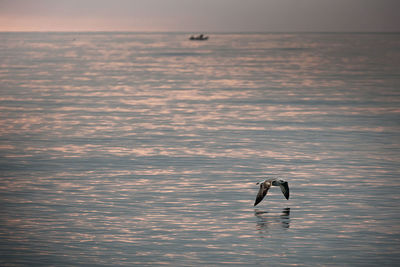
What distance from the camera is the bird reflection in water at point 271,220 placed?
1877cm

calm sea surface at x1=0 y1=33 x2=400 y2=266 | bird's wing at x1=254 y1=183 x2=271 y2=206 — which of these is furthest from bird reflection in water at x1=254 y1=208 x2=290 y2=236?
bird's wing at x1=254 y1=183 x2=271 y2=206

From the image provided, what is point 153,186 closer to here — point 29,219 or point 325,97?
point 29,219

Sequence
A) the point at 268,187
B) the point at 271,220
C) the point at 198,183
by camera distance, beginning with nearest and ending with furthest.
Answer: the point at 271,220
the point at 268,187
the point at 198,183

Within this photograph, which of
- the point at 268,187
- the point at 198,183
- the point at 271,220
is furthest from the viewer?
the point at 198,183

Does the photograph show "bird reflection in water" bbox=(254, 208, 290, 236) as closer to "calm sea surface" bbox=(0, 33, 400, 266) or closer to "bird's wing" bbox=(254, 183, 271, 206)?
"calm sea surface" bbox=(0, 33, 400, 266)

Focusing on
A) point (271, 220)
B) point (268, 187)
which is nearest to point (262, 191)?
point (268, 187)

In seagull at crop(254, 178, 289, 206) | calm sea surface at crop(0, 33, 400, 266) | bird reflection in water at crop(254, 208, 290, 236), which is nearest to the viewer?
calm sea surface at crop(0, 33, 400, 266)

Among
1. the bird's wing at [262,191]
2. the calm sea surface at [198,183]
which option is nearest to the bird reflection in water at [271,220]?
the calm sea surface at [198,183]

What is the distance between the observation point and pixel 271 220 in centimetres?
1945

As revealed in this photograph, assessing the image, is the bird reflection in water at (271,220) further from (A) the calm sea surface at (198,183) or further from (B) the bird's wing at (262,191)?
(B) the bird's wing at (262,191)

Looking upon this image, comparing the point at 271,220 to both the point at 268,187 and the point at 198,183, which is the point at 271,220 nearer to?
the point at 268,187

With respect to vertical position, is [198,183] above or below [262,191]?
above

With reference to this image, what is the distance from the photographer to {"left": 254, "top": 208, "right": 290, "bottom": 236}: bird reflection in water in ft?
61.6

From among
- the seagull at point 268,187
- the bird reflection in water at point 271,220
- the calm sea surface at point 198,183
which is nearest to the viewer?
the calm sea surface at point 198,183
